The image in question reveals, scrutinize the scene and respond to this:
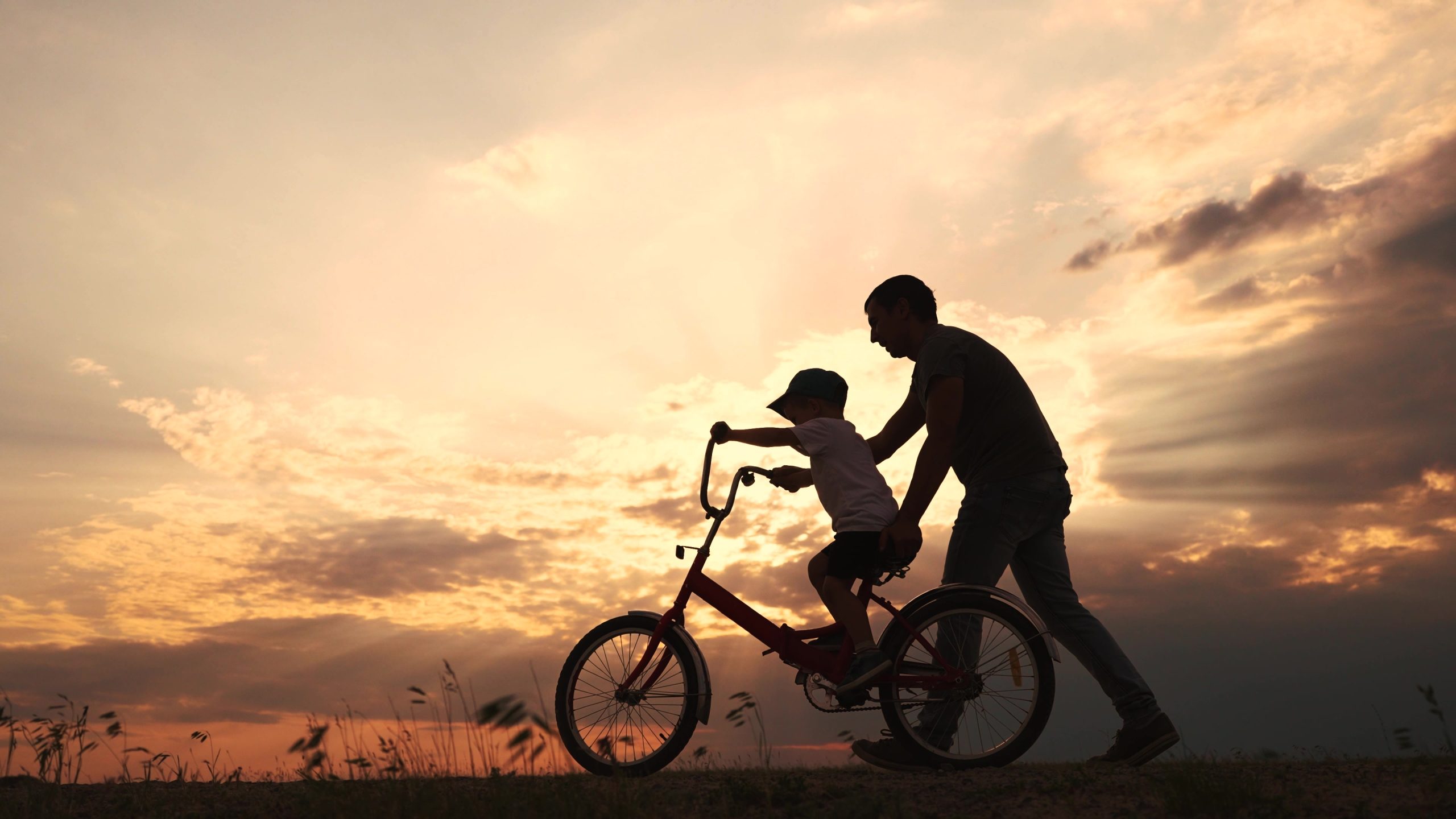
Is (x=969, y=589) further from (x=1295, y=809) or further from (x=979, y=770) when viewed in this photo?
(x=1295, y=809)

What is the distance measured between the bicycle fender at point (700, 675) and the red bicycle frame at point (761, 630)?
8 centimetres

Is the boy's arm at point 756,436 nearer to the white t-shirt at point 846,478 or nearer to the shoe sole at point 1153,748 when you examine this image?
the white t-shirt at point 846,478

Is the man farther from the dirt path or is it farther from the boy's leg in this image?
the boy's leg

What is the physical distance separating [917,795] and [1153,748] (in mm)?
1638

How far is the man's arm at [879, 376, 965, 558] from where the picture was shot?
222 inches

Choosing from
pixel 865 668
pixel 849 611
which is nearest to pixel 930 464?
pixel 849 611

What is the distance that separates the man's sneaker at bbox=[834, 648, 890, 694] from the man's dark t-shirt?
4.02 ft

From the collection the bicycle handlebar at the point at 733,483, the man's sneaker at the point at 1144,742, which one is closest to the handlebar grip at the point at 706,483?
the bicycle handlebar at the point at 733,483

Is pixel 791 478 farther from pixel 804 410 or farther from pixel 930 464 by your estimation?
pixel 930 464

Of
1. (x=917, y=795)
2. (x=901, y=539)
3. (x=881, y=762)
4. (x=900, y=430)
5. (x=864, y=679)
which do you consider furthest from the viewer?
(x=900, y=430)

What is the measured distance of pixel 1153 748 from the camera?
5.73 meters

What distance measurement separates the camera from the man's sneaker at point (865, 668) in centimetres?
571

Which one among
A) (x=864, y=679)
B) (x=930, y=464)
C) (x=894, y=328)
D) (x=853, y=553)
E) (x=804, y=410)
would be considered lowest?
(x=864, y=679)

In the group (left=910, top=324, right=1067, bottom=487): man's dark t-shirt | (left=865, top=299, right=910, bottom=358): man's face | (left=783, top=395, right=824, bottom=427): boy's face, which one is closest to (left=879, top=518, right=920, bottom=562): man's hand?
(left=910, top=324, right=1067, bottom=487): man's dark t-shirt
